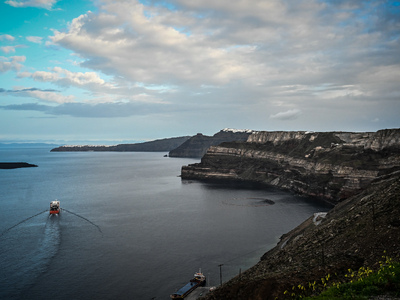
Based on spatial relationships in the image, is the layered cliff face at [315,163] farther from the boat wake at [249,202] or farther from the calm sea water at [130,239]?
the boat wake at [249,202]

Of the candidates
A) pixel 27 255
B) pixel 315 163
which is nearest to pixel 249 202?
pixel 315 163

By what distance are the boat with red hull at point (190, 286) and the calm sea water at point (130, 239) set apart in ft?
5.96

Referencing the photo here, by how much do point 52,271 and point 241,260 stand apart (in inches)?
1300

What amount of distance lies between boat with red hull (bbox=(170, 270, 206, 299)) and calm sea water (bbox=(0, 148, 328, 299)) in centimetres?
182

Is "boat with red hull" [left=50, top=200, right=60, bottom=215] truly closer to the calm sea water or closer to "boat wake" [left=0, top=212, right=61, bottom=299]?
the calm sea water

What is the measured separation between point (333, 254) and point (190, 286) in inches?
889

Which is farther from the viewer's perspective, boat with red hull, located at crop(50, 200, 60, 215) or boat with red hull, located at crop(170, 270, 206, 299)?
boat with red hull, located at crop(50, 200, 60, 215)

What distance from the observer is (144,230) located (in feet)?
254

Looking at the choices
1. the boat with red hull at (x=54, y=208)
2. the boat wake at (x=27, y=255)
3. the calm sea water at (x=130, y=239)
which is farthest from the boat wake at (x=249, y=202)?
the boat wake at (x=27, y=255)

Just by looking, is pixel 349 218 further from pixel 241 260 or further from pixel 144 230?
pixel 144 230

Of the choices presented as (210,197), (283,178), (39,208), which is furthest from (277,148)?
(39,208)

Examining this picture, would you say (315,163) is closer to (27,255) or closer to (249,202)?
(249,202)

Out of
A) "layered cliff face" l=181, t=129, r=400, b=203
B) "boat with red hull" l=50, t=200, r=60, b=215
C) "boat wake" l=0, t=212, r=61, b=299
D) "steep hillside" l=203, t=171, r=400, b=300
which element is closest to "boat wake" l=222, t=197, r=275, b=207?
"layered cliff face" l=181, t=129, r=400, b=203

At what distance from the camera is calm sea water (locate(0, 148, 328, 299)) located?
49000mm
